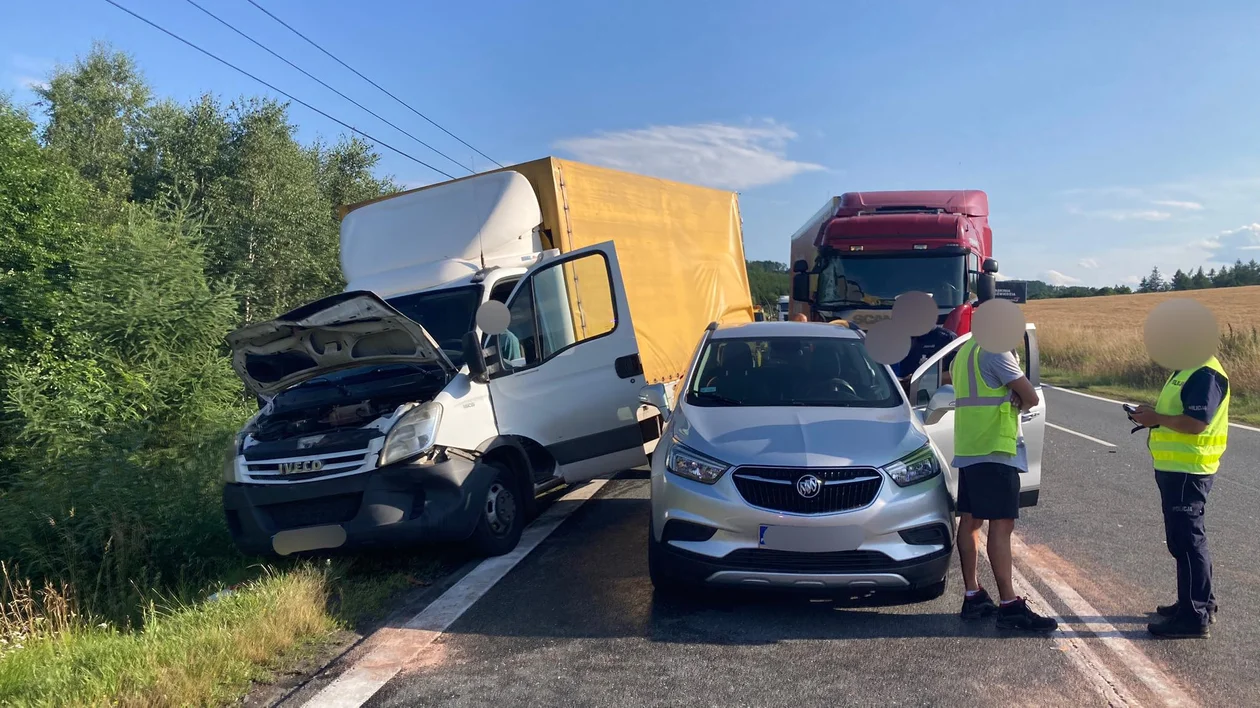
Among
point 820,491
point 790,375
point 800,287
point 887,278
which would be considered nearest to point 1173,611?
point 820,491

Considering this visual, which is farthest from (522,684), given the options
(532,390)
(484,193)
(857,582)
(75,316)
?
(75,316)

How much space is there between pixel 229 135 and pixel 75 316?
42.3ft

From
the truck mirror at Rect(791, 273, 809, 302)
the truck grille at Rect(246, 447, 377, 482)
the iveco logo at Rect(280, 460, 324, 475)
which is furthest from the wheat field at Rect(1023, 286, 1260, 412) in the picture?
the iveco logo at Rect(280, 460, 324, 475)

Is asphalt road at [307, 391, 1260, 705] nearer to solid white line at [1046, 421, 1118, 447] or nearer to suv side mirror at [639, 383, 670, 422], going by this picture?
suv side mirror at [639, 383, 670, 422]

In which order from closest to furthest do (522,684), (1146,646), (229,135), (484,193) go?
(522,684), (1146,646), (484,193), (229,135)

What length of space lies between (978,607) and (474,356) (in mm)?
3609

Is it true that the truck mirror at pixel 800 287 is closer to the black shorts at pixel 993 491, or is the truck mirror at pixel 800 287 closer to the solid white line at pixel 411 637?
the solid white line at pixel 411 637

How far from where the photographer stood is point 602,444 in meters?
7.27

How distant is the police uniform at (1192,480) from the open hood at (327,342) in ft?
14.7

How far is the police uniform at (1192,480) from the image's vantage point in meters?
4.48

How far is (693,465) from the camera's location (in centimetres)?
491

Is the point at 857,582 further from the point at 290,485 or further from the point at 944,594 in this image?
the point at 290,485

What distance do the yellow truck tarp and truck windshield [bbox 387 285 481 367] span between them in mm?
997

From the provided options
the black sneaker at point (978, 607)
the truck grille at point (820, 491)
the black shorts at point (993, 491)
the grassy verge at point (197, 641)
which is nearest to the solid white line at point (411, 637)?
the grassy verge at point (197, 641)
